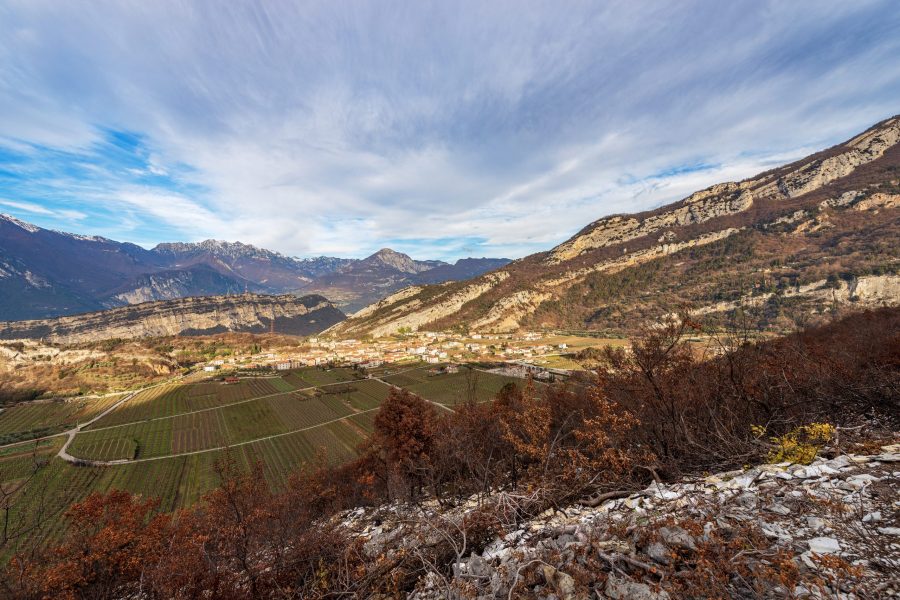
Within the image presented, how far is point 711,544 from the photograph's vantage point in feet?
13.0

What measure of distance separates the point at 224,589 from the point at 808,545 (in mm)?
10458

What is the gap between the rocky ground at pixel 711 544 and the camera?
338 cm

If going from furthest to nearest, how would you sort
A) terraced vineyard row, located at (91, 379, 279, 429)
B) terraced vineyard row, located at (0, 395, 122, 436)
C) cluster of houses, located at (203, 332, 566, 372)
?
cluster of houses, located at (203, 332, 566, 372), terraced vineyard row, located at (91, 379, 279, 429), terraced vineyard row, located at (0, 395, 122, 436)

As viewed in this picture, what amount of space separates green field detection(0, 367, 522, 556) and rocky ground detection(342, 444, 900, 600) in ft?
99.1

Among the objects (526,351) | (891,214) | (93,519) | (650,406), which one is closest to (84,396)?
(93,519)

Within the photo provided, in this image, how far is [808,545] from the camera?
12.4 ft

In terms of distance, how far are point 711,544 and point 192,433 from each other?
94484 millimetres

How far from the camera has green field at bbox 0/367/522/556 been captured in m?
51.5

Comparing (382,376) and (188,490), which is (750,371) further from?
(382,376)

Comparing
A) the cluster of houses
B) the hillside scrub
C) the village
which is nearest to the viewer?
the hillside scrub

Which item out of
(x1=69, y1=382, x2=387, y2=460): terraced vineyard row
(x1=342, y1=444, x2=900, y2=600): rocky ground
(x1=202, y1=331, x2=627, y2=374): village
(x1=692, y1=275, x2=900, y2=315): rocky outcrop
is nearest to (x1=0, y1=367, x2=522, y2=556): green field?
(x1=69, y1=382, x2=387, y2=460): terraced vineyard row

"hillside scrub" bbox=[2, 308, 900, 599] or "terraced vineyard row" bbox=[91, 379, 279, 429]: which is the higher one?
"hillside scrub" bbox=[2, 308, 900, 599]

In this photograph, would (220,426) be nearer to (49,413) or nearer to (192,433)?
(192,433)

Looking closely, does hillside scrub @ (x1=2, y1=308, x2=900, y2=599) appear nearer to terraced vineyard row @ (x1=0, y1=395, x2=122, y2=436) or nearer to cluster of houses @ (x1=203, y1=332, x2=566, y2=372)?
terraced vineyard row @ (x1=0, y1=395, x2=122, y2=436)
